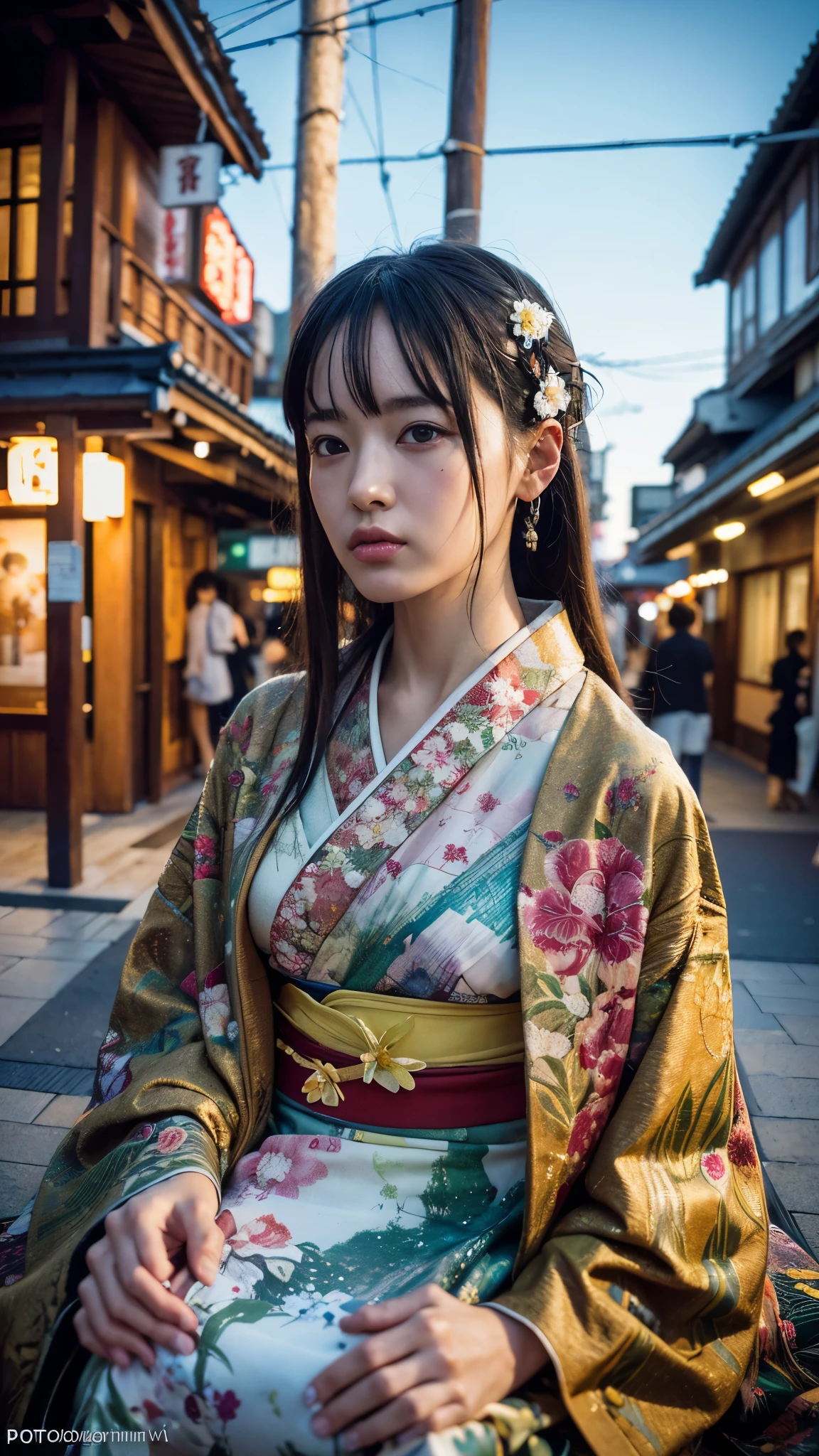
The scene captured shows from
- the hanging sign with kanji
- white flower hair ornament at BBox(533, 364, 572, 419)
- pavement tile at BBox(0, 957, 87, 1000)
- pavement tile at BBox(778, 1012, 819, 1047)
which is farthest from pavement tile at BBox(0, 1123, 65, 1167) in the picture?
the hanging sign with kanji

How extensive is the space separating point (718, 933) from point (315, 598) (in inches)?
37.0

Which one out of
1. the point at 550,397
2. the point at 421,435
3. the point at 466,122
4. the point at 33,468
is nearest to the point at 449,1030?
the point at 421,435

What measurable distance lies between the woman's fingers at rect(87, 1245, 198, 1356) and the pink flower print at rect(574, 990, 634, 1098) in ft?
1.96

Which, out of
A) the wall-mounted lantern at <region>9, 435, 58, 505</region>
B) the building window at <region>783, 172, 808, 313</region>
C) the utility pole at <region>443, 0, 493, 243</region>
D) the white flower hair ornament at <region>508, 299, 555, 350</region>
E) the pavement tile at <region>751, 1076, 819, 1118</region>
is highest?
the building window at <region>783, 172, 808, 313</region>

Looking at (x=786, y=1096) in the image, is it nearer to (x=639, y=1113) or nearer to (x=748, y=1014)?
(x=748, y=1014)

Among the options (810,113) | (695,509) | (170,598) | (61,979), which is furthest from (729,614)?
(61,979)

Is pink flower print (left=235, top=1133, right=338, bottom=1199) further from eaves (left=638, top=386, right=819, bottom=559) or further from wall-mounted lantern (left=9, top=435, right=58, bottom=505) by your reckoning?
eaves (left=638, top=386, right=819, bottom=559)

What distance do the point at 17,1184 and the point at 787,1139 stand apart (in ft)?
6.95

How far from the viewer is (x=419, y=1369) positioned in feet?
3.32

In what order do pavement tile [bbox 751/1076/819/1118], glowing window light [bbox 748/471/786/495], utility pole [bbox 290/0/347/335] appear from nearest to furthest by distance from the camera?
pavement tile [bbox 751/1076/819/1118] → utility pole [bbox 290/0/347/335] → glowing window light [bbox 748/471/786/495]

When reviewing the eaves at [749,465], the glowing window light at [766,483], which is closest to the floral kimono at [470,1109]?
the eaves at [749,465]

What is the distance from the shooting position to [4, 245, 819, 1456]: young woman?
110 centimetres

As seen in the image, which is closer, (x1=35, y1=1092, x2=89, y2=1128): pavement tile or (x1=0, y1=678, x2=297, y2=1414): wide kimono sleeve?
(x1=0, y1=678, x2=297, y2=1414): wide kimono sleeve

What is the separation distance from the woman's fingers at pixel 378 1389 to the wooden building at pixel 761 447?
6.83 m
